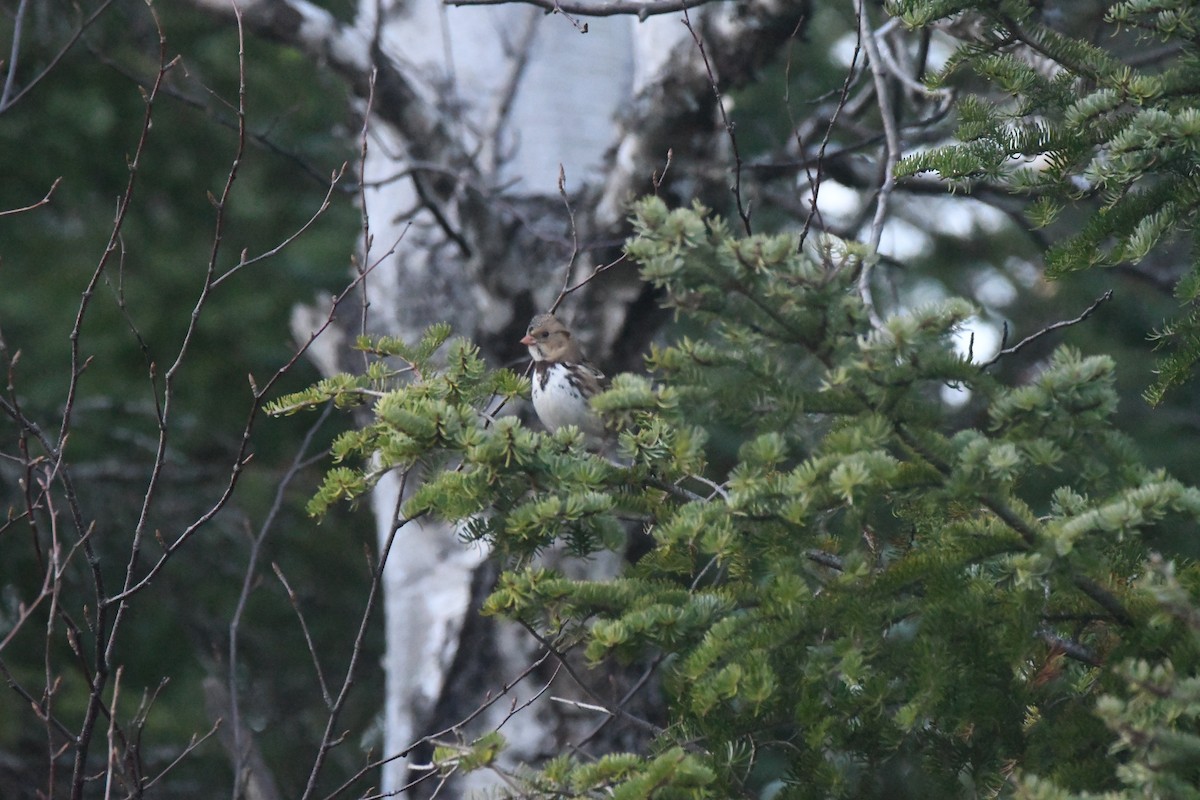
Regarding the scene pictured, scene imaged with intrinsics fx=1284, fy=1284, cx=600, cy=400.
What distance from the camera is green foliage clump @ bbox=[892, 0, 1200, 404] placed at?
2543 mm

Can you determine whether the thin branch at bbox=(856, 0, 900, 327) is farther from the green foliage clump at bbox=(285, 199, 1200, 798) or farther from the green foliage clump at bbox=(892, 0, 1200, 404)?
the green foliage clump at bbox=(285, 199, 1200, 798)

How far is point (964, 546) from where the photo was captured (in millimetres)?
2273

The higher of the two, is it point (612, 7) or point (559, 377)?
point (612, 7)

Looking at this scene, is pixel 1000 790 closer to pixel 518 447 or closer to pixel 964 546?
pixel 964 546

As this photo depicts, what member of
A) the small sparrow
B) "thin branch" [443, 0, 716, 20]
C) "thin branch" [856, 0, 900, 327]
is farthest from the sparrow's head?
"thin branch" [856, 0, 900, 327]

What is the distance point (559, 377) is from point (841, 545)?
2.26 metres

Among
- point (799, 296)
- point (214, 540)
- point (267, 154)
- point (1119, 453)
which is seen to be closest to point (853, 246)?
point (799, 296)

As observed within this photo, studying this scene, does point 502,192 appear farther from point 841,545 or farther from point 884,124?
point 841,545

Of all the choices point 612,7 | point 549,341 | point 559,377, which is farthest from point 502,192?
point 612,7

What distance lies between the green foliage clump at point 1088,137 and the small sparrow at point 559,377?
182 centimetres

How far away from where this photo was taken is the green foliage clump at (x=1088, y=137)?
2543 millimetres

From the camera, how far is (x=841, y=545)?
7.79 feet

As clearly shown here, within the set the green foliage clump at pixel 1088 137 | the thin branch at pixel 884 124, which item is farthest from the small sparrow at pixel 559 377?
the green foliage clump at pixel 1088 137

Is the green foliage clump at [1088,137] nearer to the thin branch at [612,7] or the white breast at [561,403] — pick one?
the thin branch at [612,7]
